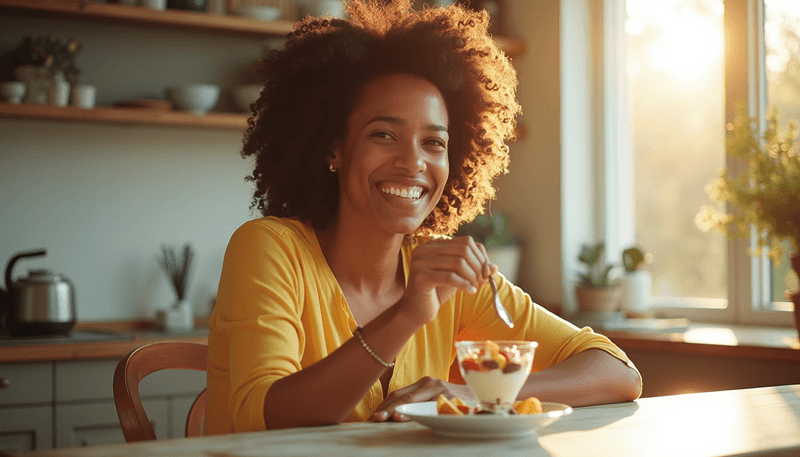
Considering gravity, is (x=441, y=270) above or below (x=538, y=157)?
below

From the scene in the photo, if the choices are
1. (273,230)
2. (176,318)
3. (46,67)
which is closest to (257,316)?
(273,230)

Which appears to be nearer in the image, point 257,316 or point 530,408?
point 530,408

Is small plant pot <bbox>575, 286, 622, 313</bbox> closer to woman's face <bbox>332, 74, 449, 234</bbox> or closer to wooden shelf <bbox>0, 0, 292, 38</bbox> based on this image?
wooden shelf <bbox>0, 0, 292, 38</bbox>

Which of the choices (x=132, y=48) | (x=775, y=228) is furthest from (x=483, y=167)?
(x=132, y=48)

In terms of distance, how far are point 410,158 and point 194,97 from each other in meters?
1.75

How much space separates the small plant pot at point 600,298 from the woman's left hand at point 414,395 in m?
1.89

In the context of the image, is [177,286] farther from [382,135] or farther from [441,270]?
[441,270]

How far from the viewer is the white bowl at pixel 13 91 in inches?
111

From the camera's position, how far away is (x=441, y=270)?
119 centimetres

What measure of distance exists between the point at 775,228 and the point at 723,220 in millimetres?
215

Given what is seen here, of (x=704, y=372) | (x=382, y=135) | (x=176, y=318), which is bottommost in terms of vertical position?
(x=704, y=372)

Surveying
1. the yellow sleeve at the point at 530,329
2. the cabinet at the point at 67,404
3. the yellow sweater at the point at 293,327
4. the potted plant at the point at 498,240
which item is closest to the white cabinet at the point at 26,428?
the cabinet at the point at 67,404

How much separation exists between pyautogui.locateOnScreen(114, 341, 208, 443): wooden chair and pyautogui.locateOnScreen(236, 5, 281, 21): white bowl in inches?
73.6

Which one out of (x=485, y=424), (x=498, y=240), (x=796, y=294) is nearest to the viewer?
(x=485, y=424)
